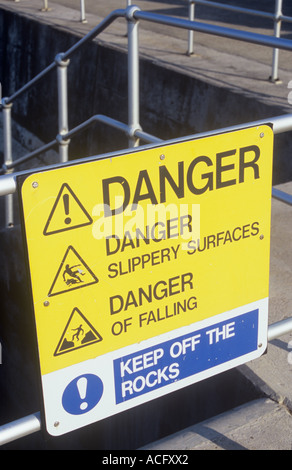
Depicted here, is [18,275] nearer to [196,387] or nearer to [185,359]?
[196,387]

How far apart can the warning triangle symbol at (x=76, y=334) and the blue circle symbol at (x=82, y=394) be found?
0.29 ft

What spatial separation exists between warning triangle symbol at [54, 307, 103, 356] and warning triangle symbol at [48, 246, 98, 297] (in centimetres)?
6

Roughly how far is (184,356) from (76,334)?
34 cm

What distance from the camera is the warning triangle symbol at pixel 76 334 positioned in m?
1.52

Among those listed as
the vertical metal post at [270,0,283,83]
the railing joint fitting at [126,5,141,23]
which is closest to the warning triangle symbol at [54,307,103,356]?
the railing joint fitting at [126,5,141,23]

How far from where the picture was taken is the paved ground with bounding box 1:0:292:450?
6.63ft

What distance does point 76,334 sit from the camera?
154cm

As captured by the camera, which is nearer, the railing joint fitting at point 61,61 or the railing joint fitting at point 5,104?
the railing joint fitting at point 61,61

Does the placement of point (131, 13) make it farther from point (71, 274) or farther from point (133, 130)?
point (71, 274)

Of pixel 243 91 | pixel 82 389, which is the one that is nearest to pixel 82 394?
pixel 82 389

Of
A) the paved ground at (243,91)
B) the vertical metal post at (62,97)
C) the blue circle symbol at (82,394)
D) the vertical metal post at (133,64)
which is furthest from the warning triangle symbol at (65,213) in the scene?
the vertical metal post at (62,97)

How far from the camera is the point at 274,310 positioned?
2660mm

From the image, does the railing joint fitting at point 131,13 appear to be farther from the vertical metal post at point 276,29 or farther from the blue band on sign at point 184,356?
the vertical metal post at point 276,29
